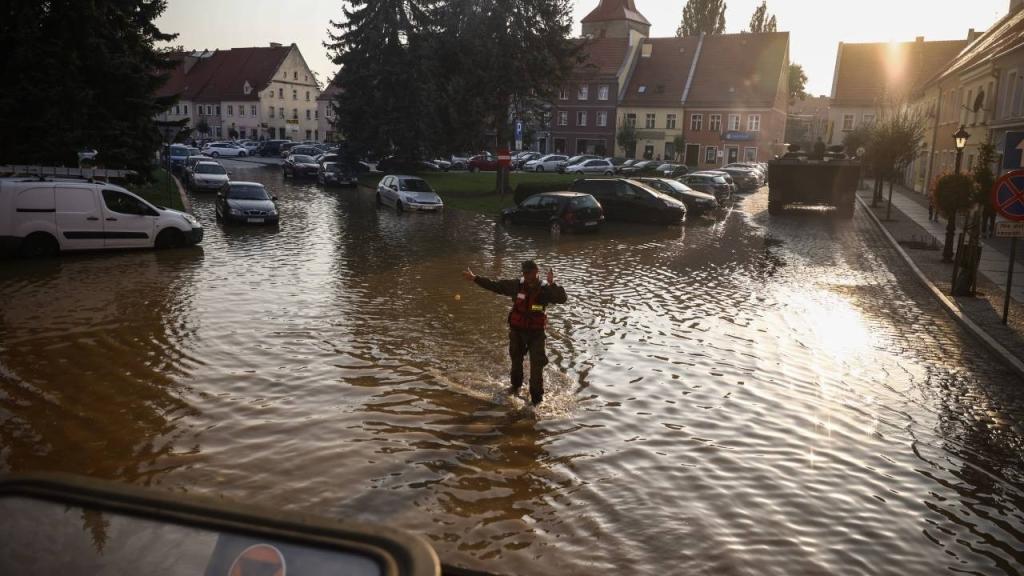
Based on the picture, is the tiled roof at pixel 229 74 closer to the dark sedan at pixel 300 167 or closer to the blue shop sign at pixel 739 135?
the dark sedan at pixel 300 167

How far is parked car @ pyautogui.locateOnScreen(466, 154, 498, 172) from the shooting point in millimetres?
56062

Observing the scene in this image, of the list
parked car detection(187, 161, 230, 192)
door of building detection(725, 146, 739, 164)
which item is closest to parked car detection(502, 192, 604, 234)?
parked car detection(187, 161, 230, 192)

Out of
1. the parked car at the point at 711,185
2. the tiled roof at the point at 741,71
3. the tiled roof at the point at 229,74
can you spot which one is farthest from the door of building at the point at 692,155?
the tiled roof at the point at 229,74

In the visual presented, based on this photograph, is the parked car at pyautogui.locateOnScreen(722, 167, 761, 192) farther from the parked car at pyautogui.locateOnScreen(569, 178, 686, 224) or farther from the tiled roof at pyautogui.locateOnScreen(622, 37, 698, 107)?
the tiled roof at pyautogui.locateOnScreen(622, 37, 698, 107)

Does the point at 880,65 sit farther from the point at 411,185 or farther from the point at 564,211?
the point at 564,211

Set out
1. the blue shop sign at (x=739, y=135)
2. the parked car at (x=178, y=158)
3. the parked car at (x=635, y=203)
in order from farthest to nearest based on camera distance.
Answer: the blue shop sign at (x=739, y=135) < the parked car at (x=178, y=158) < the parked car at (x=635, y=203)

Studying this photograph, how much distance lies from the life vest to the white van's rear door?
13.0 m

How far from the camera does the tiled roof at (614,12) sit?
76.1 meters

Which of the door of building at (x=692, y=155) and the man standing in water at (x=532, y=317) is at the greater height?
the door of building at (x=692, y=155)

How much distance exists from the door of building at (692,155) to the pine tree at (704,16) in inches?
837

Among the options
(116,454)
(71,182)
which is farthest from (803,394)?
(71,182)

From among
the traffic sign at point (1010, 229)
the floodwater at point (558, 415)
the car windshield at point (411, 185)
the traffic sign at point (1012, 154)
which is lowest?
the floodwater at point (558, 415)

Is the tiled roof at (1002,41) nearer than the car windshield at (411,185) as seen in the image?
Yes

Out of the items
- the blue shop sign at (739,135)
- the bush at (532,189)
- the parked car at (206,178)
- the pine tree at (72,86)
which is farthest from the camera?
the blue shop sign at (739,135)
